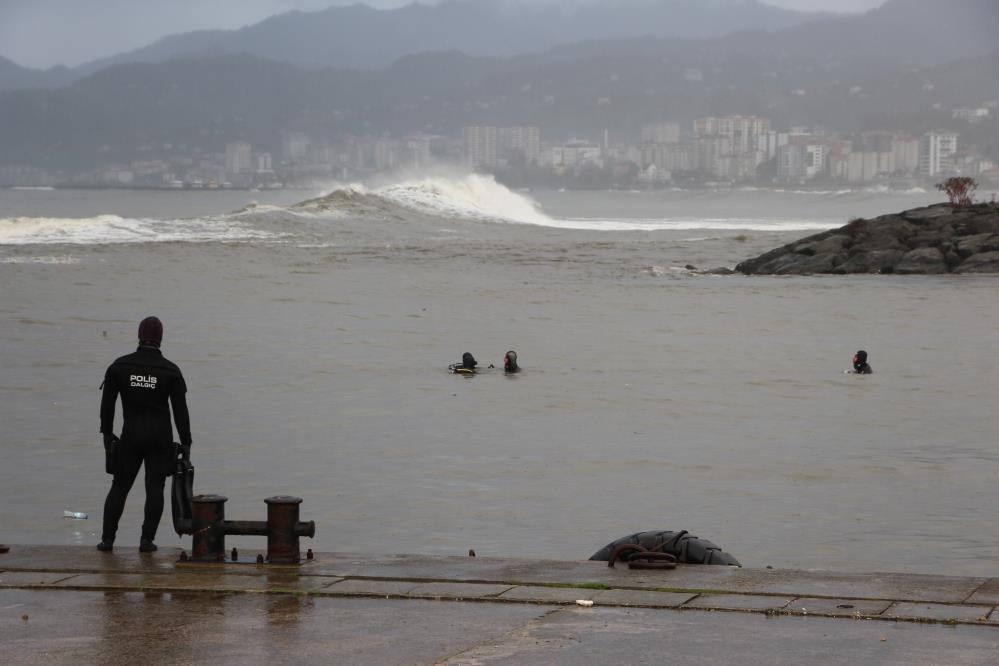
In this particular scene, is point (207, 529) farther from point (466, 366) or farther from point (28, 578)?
point (466, 366)

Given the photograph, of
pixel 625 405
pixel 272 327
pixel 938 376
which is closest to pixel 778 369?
pixel 938 376

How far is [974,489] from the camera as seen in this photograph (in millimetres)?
14156

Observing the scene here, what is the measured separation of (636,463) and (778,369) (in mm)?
9061

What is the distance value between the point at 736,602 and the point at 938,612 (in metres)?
0.99

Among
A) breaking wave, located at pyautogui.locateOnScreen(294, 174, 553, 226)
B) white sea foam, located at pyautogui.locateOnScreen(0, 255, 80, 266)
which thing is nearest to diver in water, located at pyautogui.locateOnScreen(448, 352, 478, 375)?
white sea foam, located at pyautogui.locateOnScreen(0, 255, 80, 266)

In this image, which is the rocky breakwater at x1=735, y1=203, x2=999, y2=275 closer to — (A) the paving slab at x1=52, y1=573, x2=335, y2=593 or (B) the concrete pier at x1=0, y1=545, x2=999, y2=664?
(B) the concrete pier at x1=0, y1=545, x2=999, y2=664

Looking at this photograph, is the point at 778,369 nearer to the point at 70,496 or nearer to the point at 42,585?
the point at 70,496

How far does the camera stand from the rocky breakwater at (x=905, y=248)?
4728cm

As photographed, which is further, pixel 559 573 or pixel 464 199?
pixel 464 199

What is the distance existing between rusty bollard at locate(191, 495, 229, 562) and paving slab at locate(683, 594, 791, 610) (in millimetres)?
2860

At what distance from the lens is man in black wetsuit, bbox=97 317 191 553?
32.0 ft

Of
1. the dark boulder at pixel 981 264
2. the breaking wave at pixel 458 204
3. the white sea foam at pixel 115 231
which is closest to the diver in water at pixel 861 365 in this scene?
the dark boulder at pixel 981 264

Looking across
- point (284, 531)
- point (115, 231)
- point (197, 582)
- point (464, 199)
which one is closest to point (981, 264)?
point (115, 231)

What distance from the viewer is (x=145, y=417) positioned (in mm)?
9828
